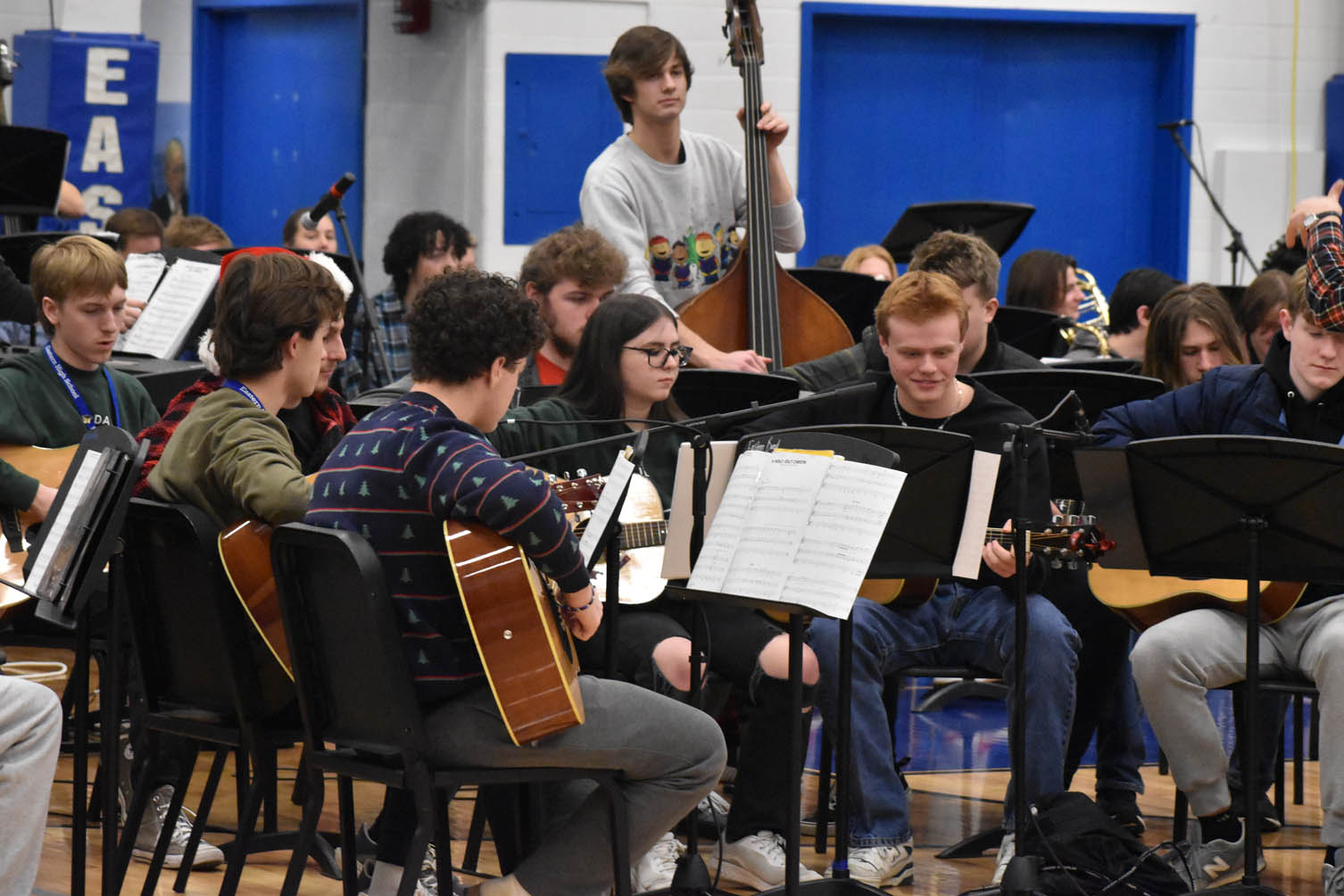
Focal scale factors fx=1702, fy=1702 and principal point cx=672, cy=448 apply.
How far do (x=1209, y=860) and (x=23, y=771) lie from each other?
89.1 inches

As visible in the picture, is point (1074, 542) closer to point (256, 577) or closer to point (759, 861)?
point (759, 861)

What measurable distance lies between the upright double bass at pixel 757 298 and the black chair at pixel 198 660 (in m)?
1.91

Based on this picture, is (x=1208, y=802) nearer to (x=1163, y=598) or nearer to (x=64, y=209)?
(x=1163, y=598)

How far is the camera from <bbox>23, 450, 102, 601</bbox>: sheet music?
2.55 m

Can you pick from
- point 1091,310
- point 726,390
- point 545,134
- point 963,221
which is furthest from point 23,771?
point 545,134

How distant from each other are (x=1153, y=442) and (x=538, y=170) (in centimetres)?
514

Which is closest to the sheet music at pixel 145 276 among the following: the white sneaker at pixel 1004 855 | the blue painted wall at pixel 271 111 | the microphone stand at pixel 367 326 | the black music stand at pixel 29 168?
the microphone stand at pixel 367 326

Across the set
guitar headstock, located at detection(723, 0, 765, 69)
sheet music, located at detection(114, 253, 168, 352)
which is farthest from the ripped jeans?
sheet music, located at detection(114, 253, 168, 352)

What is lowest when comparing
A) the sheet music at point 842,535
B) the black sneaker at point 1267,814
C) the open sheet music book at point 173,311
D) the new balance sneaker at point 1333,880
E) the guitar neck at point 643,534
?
the black sneaker at point 1267,814

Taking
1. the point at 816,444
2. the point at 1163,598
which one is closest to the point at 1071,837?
the point at 1163,598

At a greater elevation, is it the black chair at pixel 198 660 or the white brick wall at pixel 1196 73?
the white brick wall at pixel 1196 73

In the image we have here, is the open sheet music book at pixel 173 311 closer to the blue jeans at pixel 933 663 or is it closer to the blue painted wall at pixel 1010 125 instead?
the blue jeans at pixel 933 663

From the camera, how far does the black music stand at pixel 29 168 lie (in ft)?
17.3

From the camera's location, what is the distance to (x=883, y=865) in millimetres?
3330
